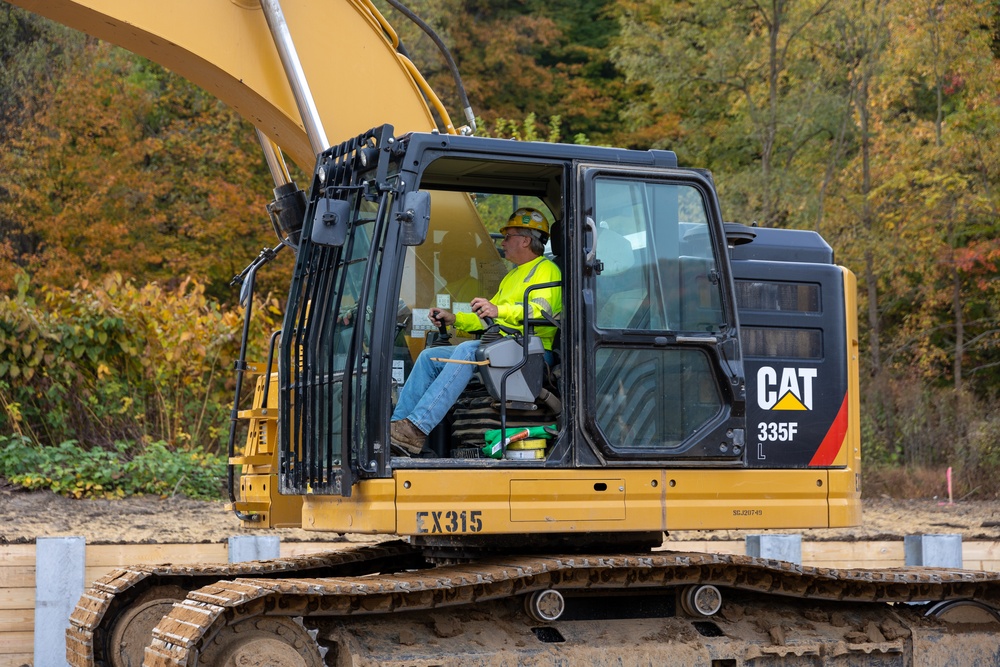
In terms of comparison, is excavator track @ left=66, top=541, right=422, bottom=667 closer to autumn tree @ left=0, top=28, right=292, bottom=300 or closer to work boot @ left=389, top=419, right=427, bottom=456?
work boot @ left=389, top=419, right=427, bottom=456

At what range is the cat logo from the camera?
21.3 ft

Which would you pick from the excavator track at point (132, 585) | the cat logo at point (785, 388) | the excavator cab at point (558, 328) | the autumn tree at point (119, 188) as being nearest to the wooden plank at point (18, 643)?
the excavator track at point (132, 585)

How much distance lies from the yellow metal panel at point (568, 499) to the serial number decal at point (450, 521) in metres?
0.18

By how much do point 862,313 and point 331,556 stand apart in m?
18.7

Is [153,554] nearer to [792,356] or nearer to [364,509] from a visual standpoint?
[364,509]

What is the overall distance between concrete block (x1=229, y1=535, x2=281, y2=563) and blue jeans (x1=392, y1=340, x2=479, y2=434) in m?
2.78

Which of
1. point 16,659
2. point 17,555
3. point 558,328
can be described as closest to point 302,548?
point 17,555

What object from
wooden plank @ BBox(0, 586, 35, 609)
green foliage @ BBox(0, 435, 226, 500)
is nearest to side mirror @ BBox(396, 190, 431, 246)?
wooden plank @ BBox(0, 586, 35, 609)

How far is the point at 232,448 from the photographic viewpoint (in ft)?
24.0

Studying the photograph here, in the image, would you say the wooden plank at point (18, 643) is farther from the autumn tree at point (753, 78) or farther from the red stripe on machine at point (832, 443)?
the autumn tree at point (753, 78)

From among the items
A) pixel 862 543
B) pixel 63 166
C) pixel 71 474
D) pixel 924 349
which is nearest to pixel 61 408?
pixel 71 474

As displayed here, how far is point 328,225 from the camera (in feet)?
18.5

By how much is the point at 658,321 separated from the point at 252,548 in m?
3.68

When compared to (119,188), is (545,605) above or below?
below
